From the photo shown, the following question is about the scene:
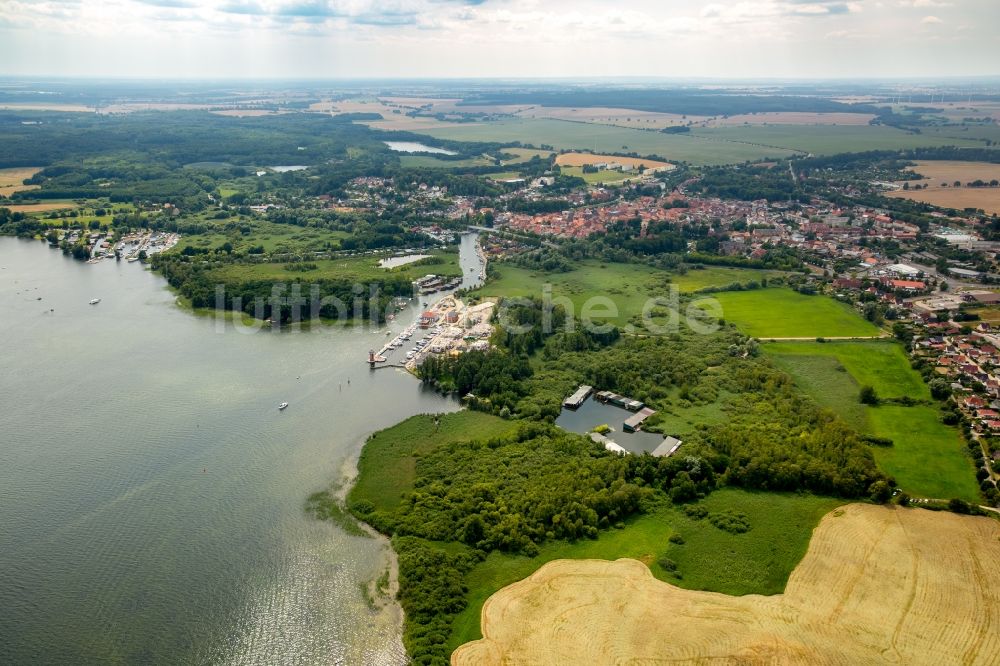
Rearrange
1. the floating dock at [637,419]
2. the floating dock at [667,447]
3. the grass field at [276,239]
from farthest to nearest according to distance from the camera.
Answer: the grass field at [276,239], the floating dock at [637,419], the floating dock at [667,447]

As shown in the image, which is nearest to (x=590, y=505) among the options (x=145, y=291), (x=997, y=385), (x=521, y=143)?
(x=997, y=385)

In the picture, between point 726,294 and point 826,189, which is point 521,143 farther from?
point 726,294

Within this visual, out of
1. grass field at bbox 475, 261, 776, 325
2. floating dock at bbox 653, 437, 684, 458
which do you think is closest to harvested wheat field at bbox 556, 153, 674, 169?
grass field at bbox 475, 261, 776, 325

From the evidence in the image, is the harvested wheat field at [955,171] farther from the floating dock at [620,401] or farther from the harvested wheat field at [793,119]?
the floating dock at [620,401]

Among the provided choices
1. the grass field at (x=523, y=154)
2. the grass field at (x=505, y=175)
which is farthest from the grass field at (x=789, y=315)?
the grass field at (x=523, y=154)

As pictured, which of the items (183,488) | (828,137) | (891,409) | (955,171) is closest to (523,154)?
(828,137)
